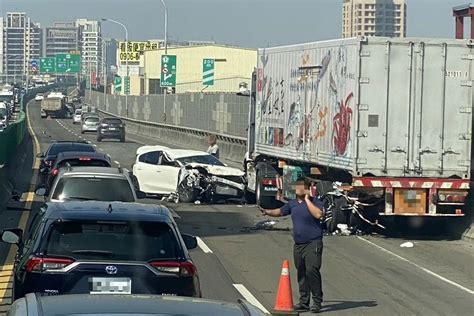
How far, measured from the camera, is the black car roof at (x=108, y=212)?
908 cm

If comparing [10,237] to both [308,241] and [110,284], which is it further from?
[308,241]

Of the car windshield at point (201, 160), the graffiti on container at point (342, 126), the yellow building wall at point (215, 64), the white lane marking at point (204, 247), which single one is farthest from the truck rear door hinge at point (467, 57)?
the yellow building wall at point (215, 64)

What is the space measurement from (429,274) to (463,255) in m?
2.91

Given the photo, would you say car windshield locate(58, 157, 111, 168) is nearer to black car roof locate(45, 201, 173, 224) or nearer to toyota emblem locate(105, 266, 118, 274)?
black car roof locate(45, 201, 173, 224)

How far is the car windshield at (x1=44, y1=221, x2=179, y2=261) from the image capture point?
8867 millimetres

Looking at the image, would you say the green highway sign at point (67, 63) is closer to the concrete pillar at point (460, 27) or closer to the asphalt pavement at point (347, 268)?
the asphalt pavement at point (347, 268)

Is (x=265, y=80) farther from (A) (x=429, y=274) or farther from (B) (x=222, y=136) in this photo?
(B) (x=222, y=136)

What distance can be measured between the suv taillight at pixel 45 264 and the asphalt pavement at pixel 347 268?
507 centimetres

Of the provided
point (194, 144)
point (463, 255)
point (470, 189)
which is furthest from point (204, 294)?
point (194, 144)

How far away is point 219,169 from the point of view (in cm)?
2894

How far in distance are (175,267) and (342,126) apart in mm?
13363

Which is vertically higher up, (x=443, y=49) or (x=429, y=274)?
(x=443, y=49)

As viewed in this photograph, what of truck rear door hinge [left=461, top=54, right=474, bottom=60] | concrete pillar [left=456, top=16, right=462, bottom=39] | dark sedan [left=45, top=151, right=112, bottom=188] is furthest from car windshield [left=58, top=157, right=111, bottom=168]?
concrete pillar [left=456, top=16, right=462, bottom=39]

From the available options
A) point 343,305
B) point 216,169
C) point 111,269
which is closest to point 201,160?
point 216,169
